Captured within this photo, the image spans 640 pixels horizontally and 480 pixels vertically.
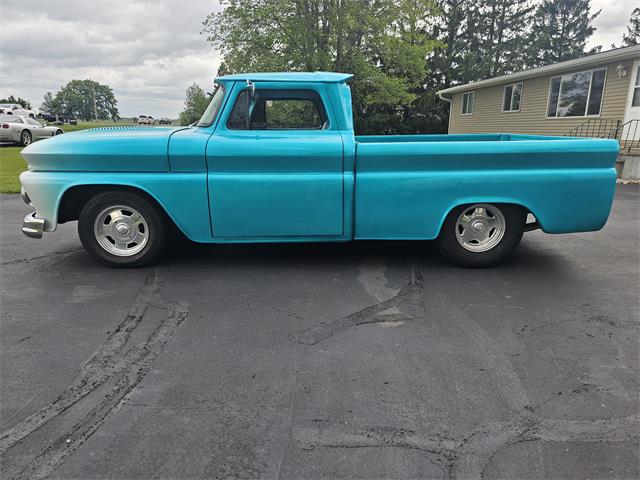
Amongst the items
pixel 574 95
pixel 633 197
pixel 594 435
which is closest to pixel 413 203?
pixel 594 435

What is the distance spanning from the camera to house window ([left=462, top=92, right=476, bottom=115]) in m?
24.2

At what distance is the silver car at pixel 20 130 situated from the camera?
20.2 metres

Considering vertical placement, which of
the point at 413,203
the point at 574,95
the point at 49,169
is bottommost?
the point at 413,203

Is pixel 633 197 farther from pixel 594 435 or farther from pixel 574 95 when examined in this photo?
pixel 594 435

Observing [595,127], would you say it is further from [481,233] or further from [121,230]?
[121,230]

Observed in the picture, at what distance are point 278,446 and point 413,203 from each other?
9.45 ft

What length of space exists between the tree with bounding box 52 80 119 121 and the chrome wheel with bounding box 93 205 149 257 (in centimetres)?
12095

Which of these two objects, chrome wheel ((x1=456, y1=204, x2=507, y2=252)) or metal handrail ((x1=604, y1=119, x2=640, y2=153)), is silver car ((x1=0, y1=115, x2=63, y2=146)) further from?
metal handrail ((x1=604, y1=119, x2=640, y2=153))

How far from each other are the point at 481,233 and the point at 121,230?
368cm

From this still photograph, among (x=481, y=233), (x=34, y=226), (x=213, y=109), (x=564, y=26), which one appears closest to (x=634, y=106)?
(x=481, y=233)

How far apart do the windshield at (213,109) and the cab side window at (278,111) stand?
20cm

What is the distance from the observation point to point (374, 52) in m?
22.8

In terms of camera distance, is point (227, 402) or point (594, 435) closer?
point (594, 435)

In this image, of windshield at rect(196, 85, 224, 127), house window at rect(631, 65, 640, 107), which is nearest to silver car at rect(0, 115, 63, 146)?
windshield at rect(196, 85, 224, 127)
